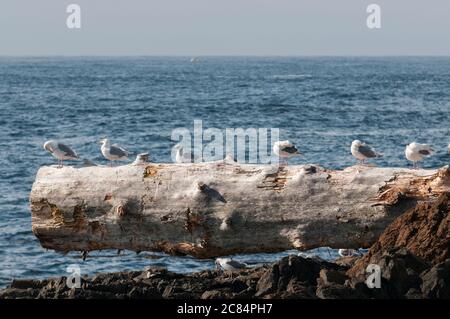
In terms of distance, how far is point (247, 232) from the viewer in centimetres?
1253

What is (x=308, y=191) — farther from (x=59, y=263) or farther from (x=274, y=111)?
(x=274, y=111)

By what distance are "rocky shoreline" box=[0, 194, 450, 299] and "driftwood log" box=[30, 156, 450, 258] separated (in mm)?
435

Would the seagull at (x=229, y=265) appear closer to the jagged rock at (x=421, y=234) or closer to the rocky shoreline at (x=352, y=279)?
the rocky shoreline at (x=352, y=279)

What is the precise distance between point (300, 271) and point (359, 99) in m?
59.2

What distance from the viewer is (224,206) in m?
12.5

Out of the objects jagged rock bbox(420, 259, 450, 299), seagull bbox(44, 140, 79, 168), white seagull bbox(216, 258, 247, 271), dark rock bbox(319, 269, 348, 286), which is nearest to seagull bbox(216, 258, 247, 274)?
white seagull bbox(216, 258, 247, 271)

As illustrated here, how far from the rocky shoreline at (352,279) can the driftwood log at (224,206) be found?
0.43 metres

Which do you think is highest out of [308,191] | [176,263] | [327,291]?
[308,191]

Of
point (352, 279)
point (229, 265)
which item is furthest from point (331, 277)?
point (229, 265)

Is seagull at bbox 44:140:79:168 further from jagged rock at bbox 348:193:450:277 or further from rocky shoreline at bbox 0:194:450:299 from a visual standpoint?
jagged rock at bbox 348:193:450:277

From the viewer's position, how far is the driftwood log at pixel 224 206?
490 inches

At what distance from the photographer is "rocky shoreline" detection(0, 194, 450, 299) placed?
36.0 feet

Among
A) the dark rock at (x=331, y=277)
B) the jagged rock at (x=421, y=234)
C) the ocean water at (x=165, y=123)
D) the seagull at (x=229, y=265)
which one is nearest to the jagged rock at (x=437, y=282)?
the jagged rock at (x=421, y=234)

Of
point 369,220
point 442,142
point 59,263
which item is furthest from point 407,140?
point 369,220
